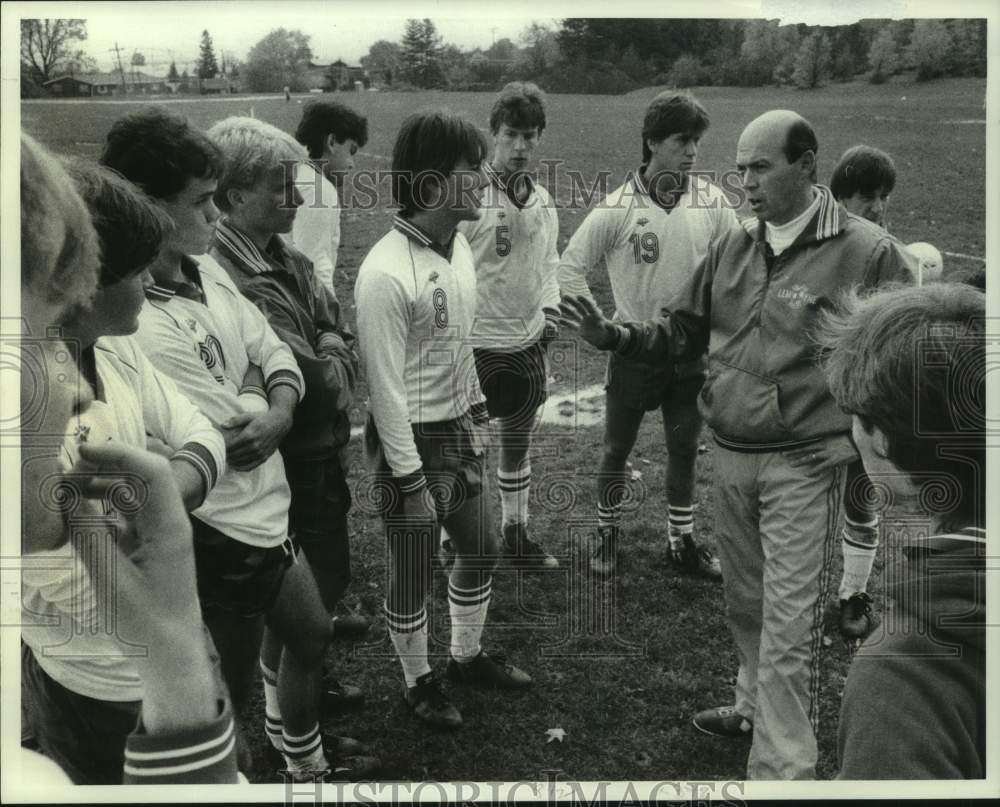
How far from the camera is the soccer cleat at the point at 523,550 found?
11.0 feet

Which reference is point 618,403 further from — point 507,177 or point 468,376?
point 507,177

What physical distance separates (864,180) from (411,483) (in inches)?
67.0

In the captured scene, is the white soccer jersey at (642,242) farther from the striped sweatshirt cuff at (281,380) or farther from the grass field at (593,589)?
the striped sweatshirt cuff at (281,380)

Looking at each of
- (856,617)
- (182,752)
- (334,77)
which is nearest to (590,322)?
(334,77)

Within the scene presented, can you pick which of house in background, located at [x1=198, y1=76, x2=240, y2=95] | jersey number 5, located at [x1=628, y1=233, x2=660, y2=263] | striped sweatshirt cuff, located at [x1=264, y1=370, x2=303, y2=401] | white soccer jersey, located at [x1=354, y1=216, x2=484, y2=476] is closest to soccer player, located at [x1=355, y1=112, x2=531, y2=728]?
white soccer jersey, located at [x1=354, y1=216, x2=484, y2=476]

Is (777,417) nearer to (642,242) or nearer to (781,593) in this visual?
(781,593)

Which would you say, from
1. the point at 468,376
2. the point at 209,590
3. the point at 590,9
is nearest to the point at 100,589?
the point at 209,590

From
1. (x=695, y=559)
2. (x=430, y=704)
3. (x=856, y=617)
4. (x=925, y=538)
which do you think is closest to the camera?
(x=925, y=538)

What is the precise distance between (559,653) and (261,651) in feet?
3.00

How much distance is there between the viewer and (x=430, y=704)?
3242mm

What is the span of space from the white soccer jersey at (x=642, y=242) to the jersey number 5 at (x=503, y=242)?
7.4 inches

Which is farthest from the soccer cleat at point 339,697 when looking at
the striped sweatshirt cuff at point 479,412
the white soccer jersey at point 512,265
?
the white soccer jersey at point 512,265

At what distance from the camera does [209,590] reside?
2738 millimetres

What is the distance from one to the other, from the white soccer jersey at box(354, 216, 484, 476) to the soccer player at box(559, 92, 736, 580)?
477 millimetres
